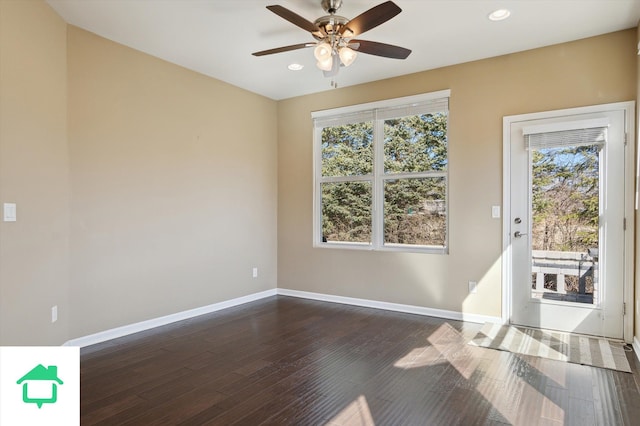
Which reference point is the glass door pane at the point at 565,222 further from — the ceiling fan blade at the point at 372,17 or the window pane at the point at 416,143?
the ceiling fan blade at the point at 372,17

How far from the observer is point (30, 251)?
284 centimetres

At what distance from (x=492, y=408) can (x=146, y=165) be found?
3684mm

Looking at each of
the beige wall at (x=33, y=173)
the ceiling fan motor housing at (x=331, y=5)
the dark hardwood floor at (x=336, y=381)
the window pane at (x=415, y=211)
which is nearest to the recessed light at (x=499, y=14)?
A: the ceiling fan motor housing at (x=331, y=5)

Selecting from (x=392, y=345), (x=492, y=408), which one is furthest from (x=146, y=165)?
(x=492, y=408)

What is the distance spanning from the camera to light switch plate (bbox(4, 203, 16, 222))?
2.63m

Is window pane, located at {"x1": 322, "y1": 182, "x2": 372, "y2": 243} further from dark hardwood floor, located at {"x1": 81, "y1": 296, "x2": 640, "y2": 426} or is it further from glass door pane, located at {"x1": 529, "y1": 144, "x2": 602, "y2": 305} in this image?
glass door pane, located at {"x1": 529, "y1": 144, "x2": 602, "y2": 305}

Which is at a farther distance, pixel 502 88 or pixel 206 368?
pixel 502 88

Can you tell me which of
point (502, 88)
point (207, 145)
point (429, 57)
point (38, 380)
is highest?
point (429, 57)

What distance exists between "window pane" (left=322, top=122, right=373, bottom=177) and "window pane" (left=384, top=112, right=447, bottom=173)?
25cm

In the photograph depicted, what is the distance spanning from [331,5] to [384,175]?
2310 mm

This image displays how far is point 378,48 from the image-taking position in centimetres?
300

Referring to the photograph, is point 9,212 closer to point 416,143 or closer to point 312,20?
point 312,20

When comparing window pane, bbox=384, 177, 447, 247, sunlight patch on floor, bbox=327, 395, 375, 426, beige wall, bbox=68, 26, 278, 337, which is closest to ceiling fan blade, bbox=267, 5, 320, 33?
beige wall, bbox=68, 26, 278, 337

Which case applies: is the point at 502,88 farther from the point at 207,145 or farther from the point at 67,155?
the point at 67,155
